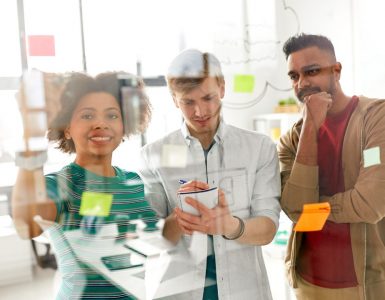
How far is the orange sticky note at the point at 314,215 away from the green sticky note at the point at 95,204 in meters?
0.45

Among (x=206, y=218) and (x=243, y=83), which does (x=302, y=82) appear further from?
(x=206, y=218)

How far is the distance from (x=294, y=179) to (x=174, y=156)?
28cm

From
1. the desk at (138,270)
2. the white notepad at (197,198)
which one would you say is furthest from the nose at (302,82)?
the desk at (138,270)

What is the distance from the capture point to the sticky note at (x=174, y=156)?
0.78 metres

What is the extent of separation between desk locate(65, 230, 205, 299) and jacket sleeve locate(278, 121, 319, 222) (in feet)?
0.82

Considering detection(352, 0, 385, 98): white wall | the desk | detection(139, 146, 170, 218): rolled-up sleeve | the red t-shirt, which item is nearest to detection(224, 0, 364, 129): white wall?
detection(352, 0, 385, 98): white wall

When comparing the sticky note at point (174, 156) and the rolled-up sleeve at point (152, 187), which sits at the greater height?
the sticky note at point (174, 156)

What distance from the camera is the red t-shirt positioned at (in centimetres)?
89

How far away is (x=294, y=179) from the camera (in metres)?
0.86

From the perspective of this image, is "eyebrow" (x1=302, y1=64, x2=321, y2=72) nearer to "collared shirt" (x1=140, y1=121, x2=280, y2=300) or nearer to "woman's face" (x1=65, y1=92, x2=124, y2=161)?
"collared shirt" (x1=140, y1=121, x2=280, y2=300)

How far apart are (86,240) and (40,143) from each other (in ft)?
0.63

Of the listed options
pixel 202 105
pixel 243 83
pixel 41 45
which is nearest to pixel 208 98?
pixel 202 105

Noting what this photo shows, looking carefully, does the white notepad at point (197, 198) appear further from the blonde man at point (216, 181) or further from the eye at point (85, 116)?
the eye at point (85, 116)

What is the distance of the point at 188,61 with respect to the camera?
781mm
